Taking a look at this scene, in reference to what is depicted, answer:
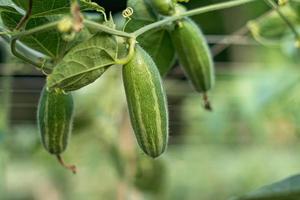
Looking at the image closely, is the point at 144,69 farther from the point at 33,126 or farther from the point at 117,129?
the point at 33,126

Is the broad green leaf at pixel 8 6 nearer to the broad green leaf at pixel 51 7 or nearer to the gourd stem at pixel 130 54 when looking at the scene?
the broad green leaf at pixel 51 7

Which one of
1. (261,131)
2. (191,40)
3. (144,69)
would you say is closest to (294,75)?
(261,131)

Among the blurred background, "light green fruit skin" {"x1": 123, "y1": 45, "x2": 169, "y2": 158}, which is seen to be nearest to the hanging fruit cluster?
"light green fruit skin" {"x1": 123, "y1": 45, "x2": 169, "y2": 158}

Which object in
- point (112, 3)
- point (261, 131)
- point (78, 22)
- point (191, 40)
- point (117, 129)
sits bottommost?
point (261, 131)

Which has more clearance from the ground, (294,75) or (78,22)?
(78,22)

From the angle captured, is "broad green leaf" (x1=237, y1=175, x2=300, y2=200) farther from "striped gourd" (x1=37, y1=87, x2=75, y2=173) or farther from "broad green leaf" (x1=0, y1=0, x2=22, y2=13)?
"broad green leaf" (x1=0, y1=0, x2=22, y2=13)
